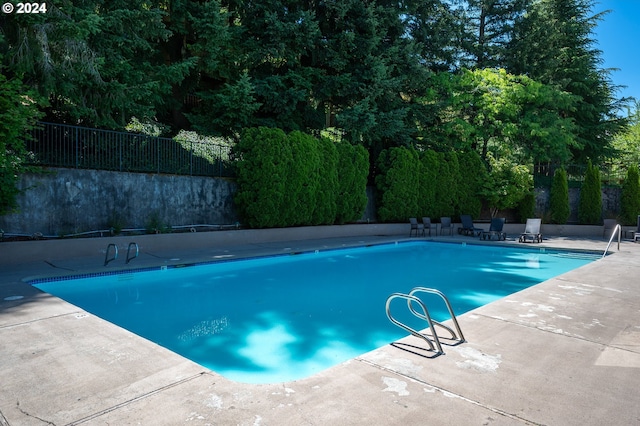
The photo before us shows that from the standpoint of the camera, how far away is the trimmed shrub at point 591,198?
18359 mm

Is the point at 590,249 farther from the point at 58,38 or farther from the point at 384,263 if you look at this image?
the point at 58,38

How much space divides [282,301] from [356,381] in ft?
14.6

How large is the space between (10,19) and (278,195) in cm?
753

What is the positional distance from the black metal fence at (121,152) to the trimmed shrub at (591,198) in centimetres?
1587

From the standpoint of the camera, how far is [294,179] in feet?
43.4

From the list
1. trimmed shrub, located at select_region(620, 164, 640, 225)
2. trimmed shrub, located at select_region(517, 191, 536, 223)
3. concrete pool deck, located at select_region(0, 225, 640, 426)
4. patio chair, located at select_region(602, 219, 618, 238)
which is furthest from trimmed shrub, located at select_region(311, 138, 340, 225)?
trimmed shrub, located at select_region(620, 164, 640, 225)

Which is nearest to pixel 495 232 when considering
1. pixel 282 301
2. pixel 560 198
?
pixel 560 198

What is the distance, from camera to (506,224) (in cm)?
1853

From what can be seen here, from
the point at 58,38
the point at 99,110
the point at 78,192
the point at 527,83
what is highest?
the point at 527,83

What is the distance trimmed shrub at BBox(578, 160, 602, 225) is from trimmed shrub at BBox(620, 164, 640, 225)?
91cm

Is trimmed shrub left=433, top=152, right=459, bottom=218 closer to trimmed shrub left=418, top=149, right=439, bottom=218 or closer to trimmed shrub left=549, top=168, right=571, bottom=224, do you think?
A: trimmed shrub left=418, top=149, right=439, bottom=218

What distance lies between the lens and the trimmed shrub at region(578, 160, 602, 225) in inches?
723

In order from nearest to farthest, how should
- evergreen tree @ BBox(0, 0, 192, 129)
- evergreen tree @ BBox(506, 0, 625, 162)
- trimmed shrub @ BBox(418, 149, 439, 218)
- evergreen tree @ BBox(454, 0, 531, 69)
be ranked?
evergreen tree @ BBox(0, 0, 192, 129)
trimmed shrub @ BBox(418, 149, 439, 218)
evergreen tree @ BBox(506, 0, 625, 162)
evergreen tree @ BBox(454, 0, 531, 69)

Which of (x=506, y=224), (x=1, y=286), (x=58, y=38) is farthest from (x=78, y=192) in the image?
(x=506, y=224)
